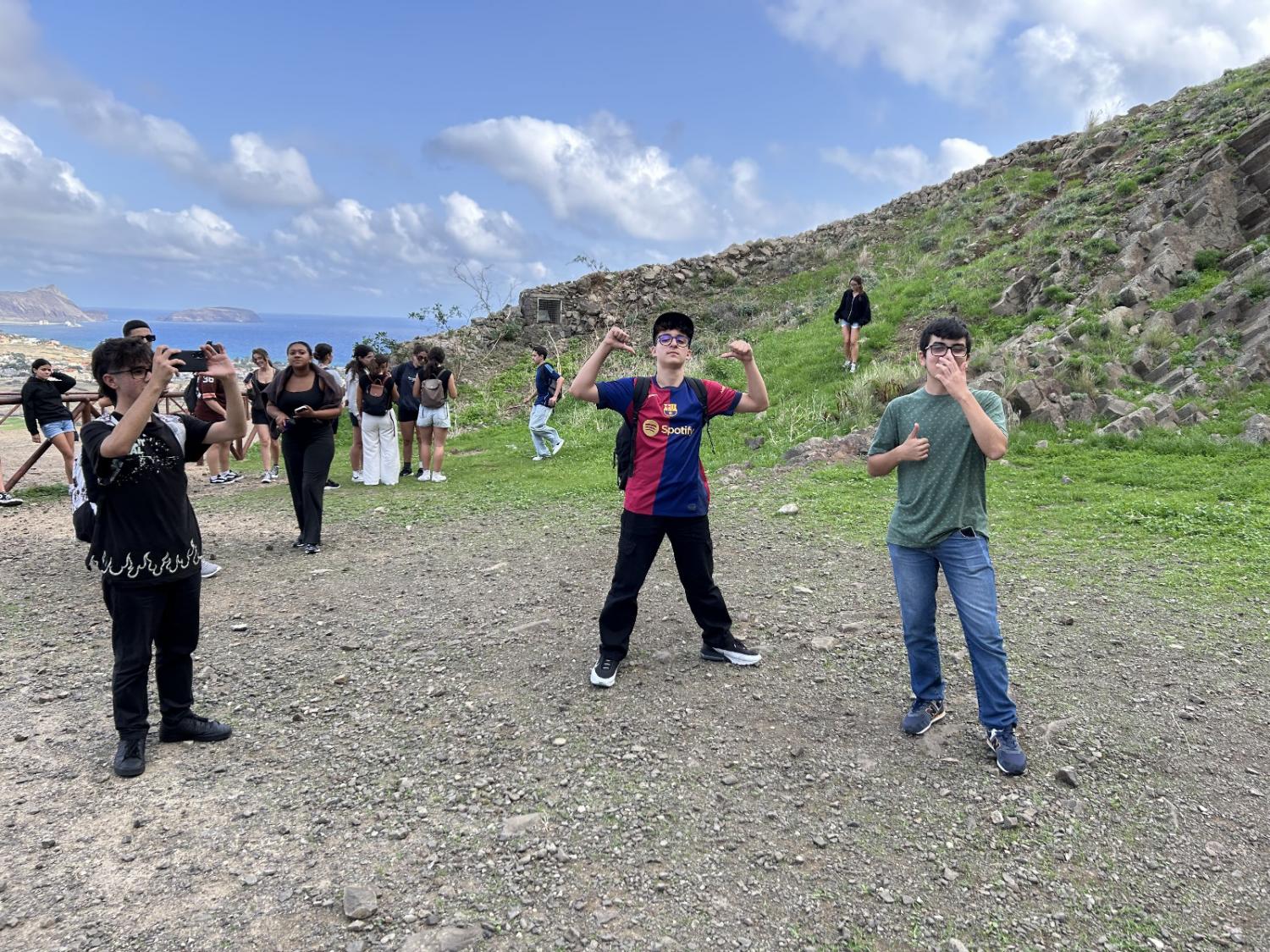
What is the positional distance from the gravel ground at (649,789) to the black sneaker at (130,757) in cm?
9

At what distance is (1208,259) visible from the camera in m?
12.3

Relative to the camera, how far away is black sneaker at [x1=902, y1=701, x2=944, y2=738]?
389 centimetres

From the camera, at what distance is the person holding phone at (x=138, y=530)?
3559 mm

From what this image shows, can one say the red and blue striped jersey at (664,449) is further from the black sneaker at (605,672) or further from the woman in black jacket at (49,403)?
Result: the woman in black jacket at (49,403)

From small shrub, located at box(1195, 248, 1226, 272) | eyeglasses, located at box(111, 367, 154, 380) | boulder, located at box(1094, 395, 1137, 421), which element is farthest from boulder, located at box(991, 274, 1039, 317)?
eyeglasses, located at box(111, 367, 154, 380)

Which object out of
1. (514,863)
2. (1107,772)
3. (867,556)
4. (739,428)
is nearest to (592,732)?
(514,863)

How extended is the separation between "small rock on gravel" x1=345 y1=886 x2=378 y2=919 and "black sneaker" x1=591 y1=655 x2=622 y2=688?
5.91ft

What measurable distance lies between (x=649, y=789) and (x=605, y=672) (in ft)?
3.44

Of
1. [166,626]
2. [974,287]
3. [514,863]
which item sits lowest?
[514,863]

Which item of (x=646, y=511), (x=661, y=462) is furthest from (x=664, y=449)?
(x=646, y=511)

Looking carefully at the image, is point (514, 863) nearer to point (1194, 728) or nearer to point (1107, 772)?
point (1107, 772)

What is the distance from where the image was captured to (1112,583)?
5.84 meters

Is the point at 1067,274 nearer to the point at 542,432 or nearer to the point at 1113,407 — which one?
the point at 1113,407

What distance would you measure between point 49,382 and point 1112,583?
1152cm
